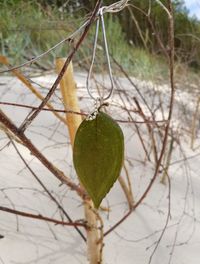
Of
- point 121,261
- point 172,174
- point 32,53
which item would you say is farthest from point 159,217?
point 32,53

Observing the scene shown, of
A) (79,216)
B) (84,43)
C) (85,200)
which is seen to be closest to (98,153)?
(85,200)

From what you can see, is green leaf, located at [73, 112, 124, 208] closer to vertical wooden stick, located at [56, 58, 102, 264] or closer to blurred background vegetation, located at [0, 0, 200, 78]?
vertical wooden stick, located at [56, 58, 102, 264]

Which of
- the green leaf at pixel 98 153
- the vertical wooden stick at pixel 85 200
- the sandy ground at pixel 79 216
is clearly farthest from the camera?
the sandy ground at pixel 79 216

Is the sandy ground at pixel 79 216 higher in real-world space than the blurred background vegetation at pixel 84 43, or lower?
lower

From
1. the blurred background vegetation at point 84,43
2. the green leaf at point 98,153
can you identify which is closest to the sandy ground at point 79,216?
the green leaf at point 98,153

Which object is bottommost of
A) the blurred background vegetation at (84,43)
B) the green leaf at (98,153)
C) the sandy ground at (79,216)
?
the green leaf at (98,153)

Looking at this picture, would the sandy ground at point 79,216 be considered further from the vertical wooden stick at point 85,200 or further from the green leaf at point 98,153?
the green leaf at point 98,153

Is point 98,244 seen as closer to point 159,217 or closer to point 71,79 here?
point 71,79
